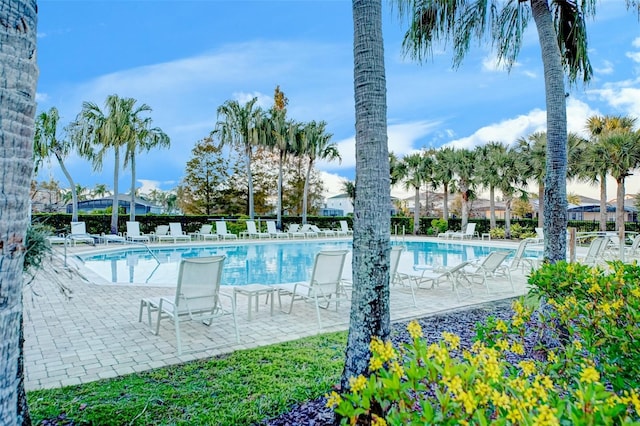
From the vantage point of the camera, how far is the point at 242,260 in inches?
579

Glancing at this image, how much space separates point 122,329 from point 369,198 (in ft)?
13.6

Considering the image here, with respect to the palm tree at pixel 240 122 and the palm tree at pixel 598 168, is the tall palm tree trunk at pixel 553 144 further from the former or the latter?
the palm tree at pixel 240 122

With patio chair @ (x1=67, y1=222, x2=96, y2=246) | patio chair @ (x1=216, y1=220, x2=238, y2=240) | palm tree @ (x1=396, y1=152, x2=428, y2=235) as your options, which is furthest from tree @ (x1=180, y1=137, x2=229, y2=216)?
patio chair @ (x1=67, y1=222, x2=96, y2=246)

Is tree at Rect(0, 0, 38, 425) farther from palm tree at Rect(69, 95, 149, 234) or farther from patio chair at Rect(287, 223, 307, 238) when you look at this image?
patio chair at Rect(287, 223, 307, 238)

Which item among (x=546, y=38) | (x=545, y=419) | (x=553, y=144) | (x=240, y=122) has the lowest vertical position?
(x=545, y=419)

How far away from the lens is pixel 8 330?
1545 mm

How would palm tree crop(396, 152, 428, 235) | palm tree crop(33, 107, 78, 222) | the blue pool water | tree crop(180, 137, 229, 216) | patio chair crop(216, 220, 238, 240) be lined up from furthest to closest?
tree crop(180, 137, 229, 216) → palm tree crop(396, 152, 428, 235) → patio chair crop(216, 220, 238, 240) → palm tree crop(33, 107, 78, 222) → the blue pool water

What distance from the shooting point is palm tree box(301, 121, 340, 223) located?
27.0 metres

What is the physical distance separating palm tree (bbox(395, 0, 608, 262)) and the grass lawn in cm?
311

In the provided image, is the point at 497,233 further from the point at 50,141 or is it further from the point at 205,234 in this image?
the point at 50,141

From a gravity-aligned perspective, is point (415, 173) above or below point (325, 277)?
above

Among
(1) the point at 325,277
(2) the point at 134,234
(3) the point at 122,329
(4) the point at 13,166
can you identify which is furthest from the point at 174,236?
(4) the point at 13,166

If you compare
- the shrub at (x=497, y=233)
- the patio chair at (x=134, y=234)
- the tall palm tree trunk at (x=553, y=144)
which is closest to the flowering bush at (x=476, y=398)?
the tall palm tree trunk at (x=553, y=144)

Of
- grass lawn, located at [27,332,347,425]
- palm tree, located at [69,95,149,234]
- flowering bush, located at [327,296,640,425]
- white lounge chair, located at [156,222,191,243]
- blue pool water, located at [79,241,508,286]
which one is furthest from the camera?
palm tree, located at [69,95,149,234]
